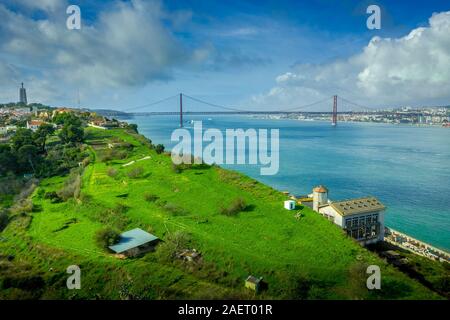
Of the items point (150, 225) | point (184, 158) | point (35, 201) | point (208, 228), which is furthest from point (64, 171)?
point (208, 228)

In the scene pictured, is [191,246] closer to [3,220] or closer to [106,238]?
[106,238]

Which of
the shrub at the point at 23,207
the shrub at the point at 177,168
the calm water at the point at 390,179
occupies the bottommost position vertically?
the calm water at the point at 390,179

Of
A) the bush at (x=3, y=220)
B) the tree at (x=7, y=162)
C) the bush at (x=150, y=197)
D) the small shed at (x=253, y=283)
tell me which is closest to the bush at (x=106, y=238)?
the bush at (x=150, y=197)

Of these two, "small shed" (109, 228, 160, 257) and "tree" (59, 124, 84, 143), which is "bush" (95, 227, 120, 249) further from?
"tree" (59, 124, 84, 143)

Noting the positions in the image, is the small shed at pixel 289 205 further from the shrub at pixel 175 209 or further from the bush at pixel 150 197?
the bush at pixel 150 197

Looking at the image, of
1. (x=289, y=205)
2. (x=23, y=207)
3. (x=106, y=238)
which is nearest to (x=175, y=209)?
(x=106, y=238)

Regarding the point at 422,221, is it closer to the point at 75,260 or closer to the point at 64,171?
the point at 75,260
